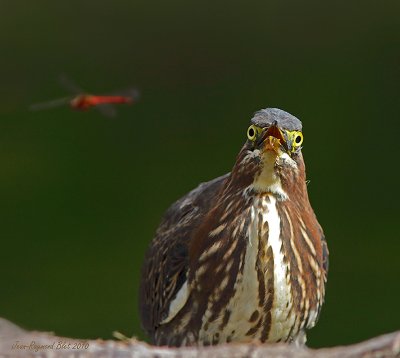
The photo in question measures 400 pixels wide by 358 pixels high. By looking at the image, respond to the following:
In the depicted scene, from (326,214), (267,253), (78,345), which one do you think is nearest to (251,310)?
(267,253)

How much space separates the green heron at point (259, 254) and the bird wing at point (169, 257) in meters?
0.08

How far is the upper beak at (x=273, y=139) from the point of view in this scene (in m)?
3.92

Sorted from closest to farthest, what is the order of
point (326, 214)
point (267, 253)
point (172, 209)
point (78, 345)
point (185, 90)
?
point (78, 345) < point (267, 253) < point (172, 209) < point (326, 214) < point (185, 90)

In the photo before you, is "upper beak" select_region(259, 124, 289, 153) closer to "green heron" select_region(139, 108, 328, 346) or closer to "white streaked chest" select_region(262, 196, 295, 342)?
"green heron" select_region(139, 108, 328, 346)

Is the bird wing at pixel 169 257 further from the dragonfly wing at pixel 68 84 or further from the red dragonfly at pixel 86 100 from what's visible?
the dragonfly wing at pixel 68 84

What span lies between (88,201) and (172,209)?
307cm

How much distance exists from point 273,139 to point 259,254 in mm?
347

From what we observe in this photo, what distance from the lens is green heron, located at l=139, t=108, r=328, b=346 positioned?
4.00 m

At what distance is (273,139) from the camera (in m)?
3.93

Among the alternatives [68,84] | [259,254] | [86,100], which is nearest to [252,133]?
[259,254]

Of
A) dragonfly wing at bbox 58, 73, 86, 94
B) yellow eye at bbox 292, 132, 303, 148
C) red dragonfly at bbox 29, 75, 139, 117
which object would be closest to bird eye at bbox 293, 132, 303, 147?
yellow eye at bbox 292, 132, 303, 148

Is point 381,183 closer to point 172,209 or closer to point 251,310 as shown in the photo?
point 172,209

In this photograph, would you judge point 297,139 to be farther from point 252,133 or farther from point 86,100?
point 86,100

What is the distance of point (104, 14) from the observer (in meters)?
7.97
